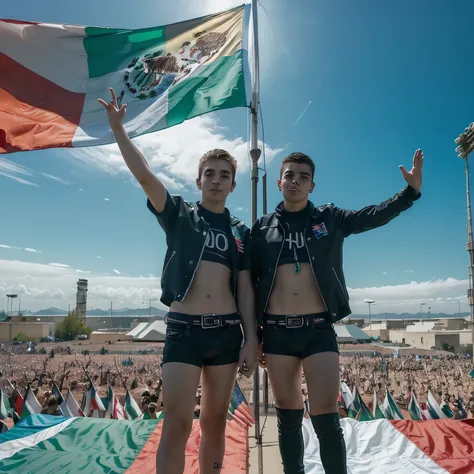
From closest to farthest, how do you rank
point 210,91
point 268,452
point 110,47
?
point 268,452 < point 210,91 < point 110,47

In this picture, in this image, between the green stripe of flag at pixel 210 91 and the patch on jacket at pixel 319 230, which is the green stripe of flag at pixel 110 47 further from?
the patch on jacket at pixel 319 230

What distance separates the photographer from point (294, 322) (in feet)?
10.1

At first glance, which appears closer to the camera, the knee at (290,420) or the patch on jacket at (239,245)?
the knee at (290,420)

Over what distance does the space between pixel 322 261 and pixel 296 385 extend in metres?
1.02

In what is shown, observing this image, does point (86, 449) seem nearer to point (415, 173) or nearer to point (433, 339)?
point (415, 173)

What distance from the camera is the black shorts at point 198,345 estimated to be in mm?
2814

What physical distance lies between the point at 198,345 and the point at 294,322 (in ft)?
2.54

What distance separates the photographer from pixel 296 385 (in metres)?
3.15

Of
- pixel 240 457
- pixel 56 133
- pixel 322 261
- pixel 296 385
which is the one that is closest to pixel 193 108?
pixel 56 133

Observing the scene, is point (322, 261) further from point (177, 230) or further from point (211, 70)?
point (211, 70)

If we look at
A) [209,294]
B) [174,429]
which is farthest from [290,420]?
[209,294]

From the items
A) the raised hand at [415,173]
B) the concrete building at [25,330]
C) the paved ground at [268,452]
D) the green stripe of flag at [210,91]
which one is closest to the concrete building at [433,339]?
the paved ground at [268,452]

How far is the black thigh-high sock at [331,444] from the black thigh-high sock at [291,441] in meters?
0.26

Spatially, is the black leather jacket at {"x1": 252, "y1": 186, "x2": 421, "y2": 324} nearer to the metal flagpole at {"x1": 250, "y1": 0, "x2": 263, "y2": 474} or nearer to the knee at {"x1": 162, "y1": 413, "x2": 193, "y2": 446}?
the knee at {"x1": 162, "y1": 413, "x2": 193, "y2": 446}
